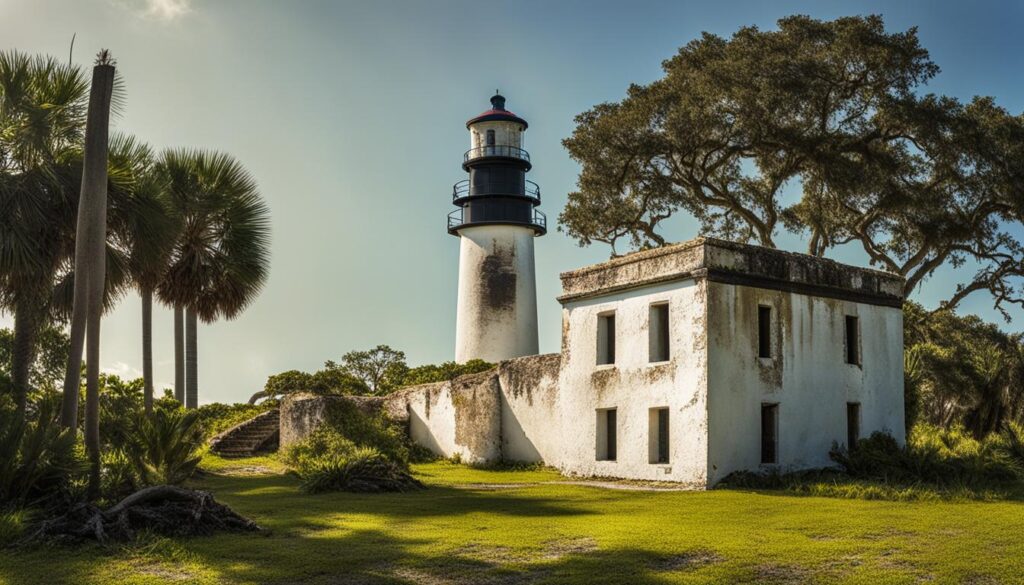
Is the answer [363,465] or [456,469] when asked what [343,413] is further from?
[363,465]

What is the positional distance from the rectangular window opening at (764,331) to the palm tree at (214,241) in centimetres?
1130

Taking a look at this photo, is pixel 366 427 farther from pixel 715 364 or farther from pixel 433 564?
pixel 433 564

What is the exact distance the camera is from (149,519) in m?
9.58

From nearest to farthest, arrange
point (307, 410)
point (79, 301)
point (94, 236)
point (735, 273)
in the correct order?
1. point (94, 236)
2. point (79, 301)
3. point (735, 273)
4. point (307, 410)

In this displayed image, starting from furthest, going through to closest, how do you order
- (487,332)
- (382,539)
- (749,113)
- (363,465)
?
(487,332) → (749,113) → (363,465) → (382,539)

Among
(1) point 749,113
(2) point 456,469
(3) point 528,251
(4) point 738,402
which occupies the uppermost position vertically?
(1) point 749,113

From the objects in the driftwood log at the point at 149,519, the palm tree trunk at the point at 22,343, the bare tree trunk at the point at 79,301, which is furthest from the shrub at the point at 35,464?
the palm tree trunk at the point at 22,343

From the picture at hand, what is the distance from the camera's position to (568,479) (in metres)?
18.0

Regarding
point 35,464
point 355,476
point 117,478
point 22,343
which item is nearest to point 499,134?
point 22,343

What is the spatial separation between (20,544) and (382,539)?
3.24m

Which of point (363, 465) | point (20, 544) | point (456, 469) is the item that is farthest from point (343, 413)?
point (20, 544)

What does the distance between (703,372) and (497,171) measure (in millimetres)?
18480

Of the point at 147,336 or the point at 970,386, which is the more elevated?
the point at 147,336

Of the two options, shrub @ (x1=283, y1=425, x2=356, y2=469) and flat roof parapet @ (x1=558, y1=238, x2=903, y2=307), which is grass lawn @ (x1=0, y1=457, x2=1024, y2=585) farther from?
flat roof parapet @ (x1=558, y1=238, x2=903, y2=307)
